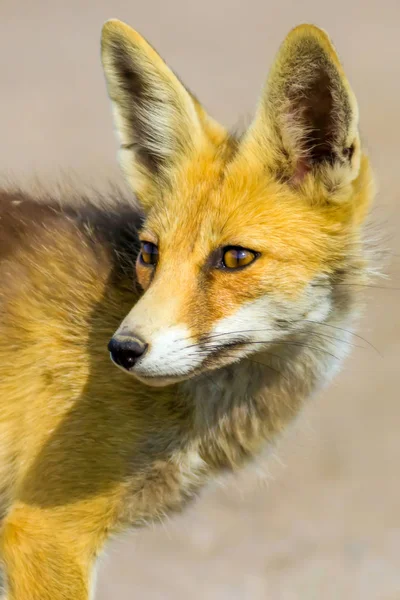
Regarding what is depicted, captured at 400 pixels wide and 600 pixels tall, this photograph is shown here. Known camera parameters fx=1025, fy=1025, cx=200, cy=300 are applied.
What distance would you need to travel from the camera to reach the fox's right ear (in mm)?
4137

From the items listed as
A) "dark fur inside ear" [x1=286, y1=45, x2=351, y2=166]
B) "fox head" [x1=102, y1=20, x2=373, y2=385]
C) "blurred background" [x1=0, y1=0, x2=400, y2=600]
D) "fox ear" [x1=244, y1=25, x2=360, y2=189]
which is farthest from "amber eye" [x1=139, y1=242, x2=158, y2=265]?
"blurred background" [x1=0, y1=0, x2=400, y2=600]

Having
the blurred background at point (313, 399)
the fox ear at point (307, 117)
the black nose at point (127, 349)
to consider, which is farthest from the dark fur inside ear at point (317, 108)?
the black nose at point (127, 349)

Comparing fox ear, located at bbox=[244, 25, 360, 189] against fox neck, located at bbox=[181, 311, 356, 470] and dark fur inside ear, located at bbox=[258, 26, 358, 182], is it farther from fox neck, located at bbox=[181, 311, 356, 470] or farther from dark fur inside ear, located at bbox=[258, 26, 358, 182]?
fox neck, located at bbox=[181, 311, 356, 470]

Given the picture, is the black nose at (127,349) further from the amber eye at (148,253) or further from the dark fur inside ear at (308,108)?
the dark fur inside ear at (308,108)

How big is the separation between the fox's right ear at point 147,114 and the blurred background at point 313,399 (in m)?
0.52

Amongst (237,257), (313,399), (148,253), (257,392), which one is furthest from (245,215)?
(313,399)

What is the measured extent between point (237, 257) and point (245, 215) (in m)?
0.19

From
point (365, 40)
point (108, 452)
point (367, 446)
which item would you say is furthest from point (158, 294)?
point (365, 40)

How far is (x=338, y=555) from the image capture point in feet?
19.3

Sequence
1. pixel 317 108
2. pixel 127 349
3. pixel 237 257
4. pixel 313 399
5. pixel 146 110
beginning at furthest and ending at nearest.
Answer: pixel 313 399 → pixel 146 110 → pixel 317 108 → pixel 237 257 → pixel 127 349

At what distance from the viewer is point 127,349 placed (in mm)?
3553

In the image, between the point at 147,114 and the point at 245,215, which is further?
the point at 147,114

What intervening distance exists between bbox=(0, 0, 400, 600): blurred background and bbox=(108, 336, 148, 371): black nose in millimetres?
1267

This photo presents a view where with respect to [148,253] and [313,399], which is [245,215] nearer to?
[148,253]
